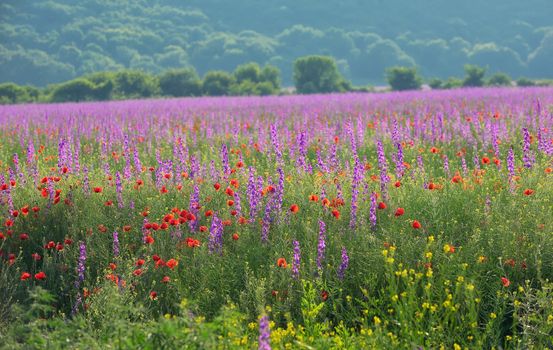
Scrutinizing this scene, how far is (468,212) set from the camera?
5.66 m

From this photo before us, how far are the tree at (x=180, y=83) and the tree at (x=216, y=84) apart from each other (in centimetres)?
38

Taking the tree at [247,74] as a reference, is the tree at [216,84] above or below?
below

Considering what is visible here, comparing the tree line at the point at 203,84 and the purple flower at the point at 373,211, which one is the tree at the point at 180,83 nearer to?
the tree line at the point at 203,84

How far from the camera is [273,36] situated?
89.9m

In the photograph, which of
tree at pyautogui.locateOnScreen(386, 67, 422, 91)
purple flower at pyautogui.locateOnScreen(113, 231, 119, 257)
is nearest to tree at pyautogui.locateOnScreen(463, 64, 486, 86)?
tree at pyautogui.locateOnScreen(386, 67, 422, 91)

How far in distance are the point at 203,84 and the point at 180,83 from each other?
107 centimetres

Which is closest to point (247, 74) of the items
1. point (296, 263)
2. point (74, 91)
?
point (74, 91)

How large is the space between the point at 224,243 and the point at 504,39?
87.9 m

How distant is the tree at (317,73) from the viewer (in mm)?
33562

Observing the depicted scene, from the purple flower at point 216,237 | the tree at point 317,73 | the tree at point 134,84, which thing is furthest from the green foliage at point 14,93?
the purple flower at point 216,237

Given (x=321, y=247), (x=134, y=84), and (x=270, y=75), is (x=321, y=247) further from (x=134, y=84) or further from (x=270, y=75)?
(x=270, y=75)

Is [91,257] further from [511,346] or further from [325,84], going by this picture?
[325,84]

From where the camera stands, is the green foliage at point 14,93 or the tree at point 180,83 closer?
the green foliage at point 14,93

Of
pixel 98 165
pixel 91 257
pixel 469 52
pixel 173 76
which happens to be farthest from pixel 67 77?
pixel 91 257
